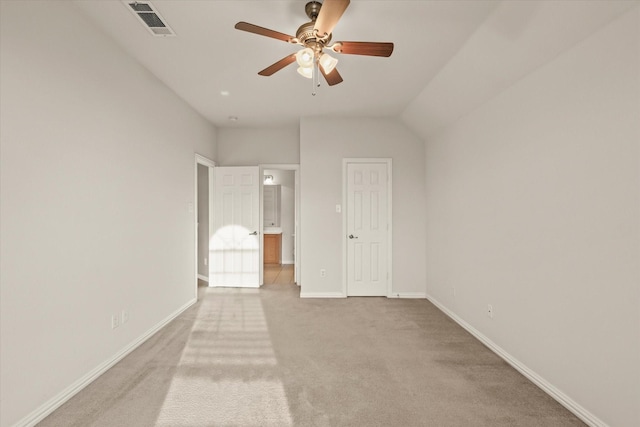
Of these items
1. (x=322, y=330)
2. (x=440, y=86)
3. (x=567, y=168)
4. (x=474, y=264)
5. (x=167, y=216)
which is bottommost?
(x=322, y=330)

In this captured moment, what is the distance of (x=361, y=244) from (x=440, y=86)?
2341 millimetres

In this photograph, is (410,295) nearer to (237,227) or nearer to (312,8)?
(237,227)

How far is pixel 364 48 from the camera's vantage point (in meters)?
1.98

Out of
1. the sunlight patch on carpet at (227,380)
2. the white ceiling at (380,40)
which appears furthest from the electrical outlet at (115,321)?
the white ceiling at (380,40)

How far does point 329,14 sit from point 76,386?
2.94 meters

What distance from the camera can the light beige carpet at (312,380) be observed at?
1.88 m

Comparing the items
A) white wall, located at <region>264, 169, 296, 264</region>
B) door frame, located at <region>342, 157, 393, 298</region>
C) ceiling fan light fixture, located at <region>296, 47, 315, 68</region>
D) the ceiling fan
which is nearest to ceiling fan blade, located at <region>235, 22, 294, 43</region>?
the ceiling fan

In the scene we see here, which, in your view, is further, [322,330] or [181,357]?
[322,330]

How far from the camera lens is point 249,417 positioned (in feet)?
6.17

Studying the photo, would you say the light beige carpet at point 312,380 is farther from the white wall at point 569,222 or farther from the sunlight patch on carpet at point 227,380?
the white wall at point 569,222

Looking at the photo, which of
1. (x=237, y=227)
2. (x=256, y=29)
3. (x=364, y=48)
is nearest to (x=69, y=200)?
(x=256, y=29)

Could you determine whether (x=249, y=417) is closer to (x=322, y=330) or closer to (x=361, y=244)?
(x=322, y=330)

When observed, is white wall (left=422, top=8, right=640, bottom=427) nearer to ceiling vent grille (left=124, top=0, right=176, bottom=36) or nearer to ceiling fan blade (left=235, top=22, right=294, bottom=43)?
ceiling fan blade (left=235, top=22, right=294, bottom=43)

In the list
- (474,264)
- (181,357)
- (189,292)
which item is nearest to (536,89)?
(474,264)
